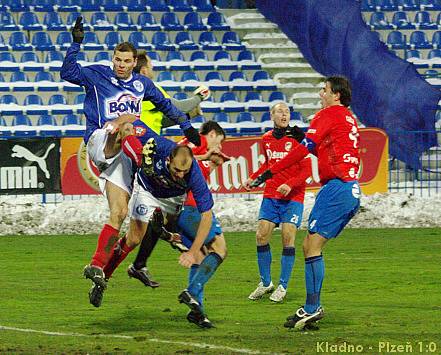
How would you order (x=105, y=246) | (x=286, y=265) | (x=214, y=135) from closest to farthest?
(x=105, y=246) < (x=214, y=135) < (x=286, y=265)

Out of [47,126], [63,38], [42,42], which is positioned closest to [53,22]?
[63,38]

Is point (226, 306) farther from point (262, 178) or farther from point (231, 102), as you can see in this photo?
point (231, 102)

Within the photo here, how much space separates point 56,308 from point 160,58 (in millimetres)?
15168

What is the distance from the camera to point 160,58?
2602 centimetres

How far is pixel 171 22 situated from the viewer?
88.1ft

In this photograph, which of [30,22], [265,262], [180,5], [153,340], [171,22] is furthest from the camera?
[180,5]

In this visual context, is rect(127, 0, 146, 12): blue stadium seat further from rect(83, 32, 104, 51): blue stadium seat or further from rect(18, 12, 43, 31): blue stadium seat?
rect(18, 12, 43, 31): blue stadium seat

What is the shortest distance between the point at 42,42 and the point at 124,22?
1.94 meters

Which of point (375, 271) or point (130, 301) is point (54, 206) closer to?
point (375, 271)

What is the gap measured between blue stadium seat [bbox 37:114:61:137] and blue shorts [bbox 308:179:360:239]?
13.6 metres

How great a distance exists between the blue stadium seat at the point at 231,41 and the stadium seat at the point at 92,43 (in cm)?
273

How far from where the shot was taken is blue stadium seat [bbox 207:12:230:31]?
27.0 metres

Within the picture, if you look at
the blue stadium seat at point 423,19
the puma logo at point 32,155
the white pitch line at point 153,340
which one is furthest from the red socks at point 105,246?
the blue stadium seat at point 423,19

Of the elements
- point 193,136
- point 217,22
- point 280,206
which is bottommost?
point 217,22
